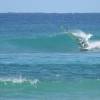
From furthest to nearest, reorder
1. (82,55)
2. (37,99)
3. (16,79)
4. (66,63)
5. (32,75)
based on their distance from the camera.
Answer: (82,55)
(66,63)
(32,75)
(16,79)
(37,99)

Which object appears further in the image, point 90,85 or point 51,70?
point 51,70

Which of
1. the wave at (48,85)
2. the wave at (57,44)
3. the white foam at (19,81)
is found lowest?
the wave at (48,85)

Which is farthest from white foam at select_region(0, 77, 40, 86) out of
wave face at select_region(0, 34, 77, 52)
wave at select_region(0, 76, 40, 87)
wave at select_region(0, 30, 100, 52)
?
wave face at select_region(0, 34, 77, 52)

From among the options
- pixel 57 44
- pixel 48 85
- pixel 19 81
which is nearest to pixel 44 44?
pixel 57 44

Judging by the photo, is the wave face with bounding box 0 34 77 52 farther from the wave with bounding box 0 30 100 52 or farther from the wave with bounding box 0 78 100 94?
the wave with bounding box 0 78 100 94

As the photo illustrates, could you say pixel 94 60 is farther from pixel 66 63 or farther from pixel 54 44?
pixel 54 44

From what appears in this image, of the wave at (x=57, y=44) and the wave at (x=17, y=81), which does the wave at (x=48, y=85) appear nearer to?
the wave at (x=17, y=81)

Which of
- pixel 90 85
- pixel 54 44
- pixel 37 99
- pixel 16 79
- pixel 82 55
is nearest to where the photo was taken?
pixel 37 99

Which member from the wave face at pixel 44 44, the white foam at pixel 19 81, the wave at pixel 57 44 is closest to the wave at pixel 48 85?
the white foam at pixel 19 81

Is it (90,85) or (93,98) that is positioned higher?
(90,85)

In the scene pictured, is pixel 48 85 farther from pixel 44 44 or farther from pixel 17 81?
pixel 44 44

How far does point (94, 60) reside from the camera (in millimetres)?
24922

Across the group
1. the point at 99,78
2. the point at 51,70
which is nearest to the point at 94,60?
the point at 51,70

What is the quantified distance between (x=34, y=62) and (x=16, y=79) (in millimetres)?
4978
